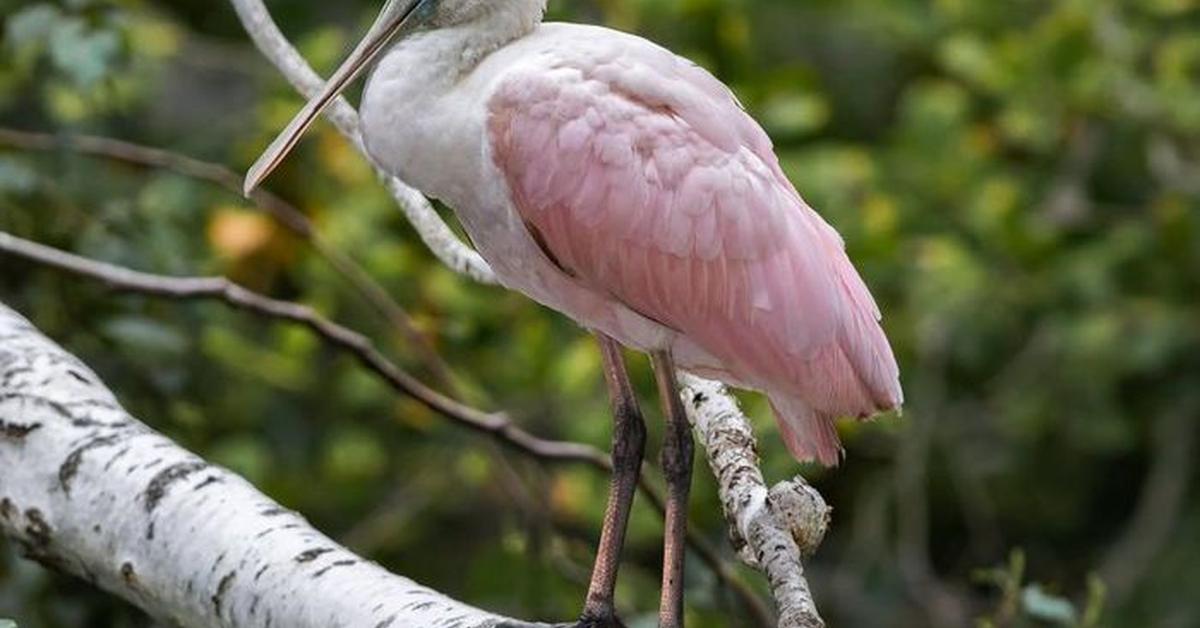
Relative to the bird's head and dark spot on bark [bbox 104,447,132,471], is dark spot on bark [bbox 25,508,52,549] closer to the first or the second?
dark spot on bark [bbox 104,447,132,471]

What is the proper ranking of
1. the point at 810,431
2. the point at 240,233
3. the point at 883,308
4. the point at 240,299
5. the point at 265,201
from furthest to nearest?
1. the point at 883,308
2. the point at 240,233
3. the point at 265,201
4. the point at 240,299
5. the point at 810,431

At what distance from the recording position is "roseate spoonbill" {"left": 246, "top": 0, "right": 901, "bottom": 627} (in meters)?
3.19

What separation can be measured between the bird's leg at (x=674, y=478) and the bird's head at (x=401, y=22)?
20.1 inches

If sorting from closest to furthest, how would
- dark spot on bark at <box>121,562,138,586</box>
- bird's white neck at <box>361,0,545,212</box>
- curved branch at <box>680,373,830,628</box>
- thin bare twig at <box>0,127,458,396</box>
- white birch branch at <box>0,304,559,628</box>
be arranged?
curved branch at <box>680,373,830,628</box> → white birch branch at <box>0,304,559,628</box> → dark spot on bark at <box>121,562,138,586</box> → bird's white neck at <box>361,0,545,212</box> → thin bare twig at <box>0,127,458,396</box>

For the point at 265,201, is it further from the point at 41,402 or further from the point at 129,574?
the point at 129,574

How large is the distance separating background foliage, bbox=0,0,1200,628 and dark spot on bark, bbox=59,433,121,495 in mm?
1309

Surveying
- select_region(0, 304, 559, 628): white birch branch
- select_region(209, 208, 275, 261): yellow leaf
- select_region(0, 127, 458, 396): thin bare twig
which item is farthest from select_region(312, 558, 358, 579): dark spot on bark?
select_region(209, 208, 275, 261): yellow leaf

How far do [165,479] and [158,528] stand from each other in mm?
80

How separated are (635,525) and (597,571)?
2056 millimetres

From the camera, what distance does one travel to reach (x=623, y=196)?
10.8ft

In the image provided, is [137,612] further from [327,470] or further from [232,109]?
[232,109]

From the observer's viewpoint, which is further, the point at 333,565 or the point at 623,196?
the point at 623,196

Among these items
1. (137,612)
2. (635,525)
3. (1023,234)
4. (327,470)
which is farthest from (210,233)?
(1023,234)

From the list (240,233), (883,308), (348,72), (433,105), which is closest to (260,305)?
(348,72)
